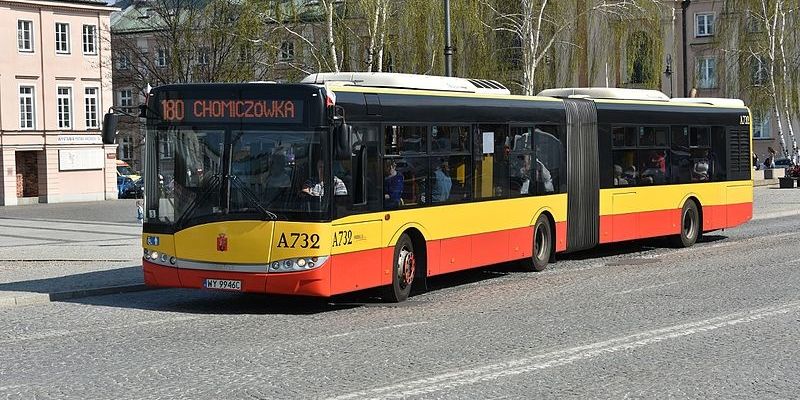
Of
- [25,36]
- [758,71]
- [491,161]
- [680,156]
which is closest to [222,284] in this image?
[491,161]

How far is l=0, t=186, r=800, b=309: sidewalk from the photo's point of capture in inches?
747

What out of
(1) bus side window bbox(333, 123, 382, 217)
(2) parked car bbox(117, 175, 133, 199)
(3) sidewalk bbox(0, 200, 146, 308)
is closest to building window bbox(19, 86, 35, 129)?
(2) parked car bbox(117, 175, 133, 199)

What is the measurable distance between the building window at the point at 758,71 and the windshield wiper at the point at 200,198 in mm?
52962

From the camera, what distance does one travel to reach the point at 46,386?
1061cm

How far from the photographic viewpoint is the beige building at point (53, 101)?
233ft

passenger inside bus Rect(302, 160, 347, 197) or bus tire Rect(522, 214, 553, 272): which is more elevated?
passenger inside bus Rect(302, 160, 347, 197)

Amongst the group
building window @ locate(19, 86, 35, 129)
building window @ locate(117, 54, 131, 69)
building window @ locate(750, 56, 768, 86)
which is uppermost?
building window @ locate(117, 54, 131, 69)

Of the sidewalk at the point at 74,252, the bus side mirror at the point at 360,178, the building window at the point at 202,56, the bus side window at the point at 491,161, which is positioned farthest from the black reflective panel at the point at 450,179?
the building window at the point at 202,56

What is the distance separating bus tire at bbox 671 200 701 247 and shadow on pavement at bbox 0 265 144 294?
10.8 m

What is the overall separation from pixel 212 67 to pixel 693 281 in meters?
55.8

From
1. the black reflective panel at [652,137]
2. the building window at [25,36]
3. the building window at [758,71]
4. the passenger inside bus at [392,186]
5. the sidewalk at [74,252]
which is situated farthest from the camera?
the building window at [25,36]

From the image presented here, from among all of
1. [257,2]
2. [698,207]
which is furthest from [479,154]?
[257,2]

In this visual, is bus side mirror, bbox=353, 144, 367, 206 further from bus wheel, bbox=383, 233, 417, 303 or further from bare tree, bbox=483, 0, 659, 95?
bare tree, bbox=483, 0, 659, 95

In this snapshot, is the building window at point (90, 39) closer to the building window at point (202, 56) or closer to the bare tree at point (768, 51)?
the building window at point (202, 56)
